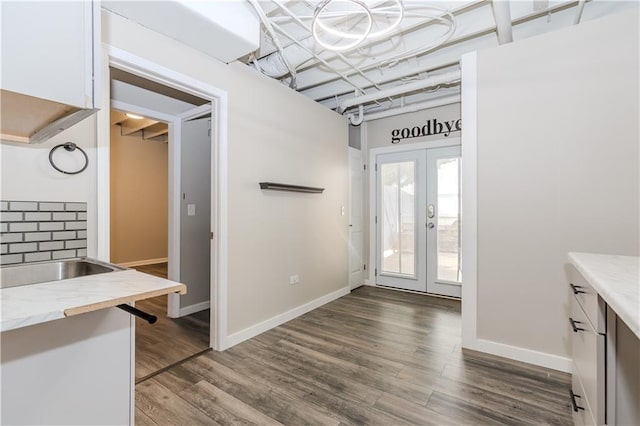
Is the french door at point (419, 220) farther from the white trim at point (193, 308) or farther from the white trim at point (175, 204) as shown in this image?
the white trim at point (175, 204)

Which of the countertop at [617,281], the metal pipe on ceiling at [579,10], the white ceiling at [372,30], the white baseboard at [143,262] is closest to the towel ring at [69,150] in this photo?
the white ceiling at [372,30]

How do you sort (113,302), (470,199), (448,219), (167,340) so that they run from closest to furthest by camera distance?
(113,302), (470,199), (167,340), (448,219)

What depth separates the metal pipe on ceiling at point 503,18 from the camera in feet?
7.09

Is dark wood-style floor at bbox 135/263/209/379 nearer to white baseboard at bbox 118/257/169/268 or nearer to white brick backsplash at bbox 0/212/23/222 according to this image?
white brick backsplash at bbox 0/212/23/222

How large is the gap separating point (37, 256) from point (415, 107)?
4116mm

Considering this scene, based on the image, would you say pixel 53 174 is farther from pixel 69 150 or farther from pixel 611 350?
pixel 611 350

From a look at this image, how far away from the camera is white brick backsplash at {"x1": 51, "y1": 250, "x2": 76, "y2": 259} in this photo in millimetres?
1593

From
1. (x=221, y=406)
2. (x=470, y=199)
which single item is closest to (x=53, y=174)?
(x=221, y=406)

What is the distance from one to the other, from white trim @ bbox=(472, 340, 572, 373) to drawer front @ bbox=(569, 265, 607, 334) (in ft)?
3.42

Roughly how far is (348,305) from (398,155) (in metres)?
2.28

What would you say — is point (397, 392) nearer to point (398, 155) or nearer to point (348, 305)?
point (348, 305)

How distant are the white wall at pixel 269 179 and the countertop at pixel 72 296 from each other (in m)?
1.49

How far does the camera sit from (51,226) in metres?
1.60

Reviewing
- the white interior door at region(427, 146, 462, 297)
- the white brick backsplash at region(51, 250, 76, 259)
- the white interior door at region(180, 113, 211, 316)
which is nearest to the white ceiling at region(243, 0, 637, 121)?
the white interior door at region(427, 146, 462, 297)
